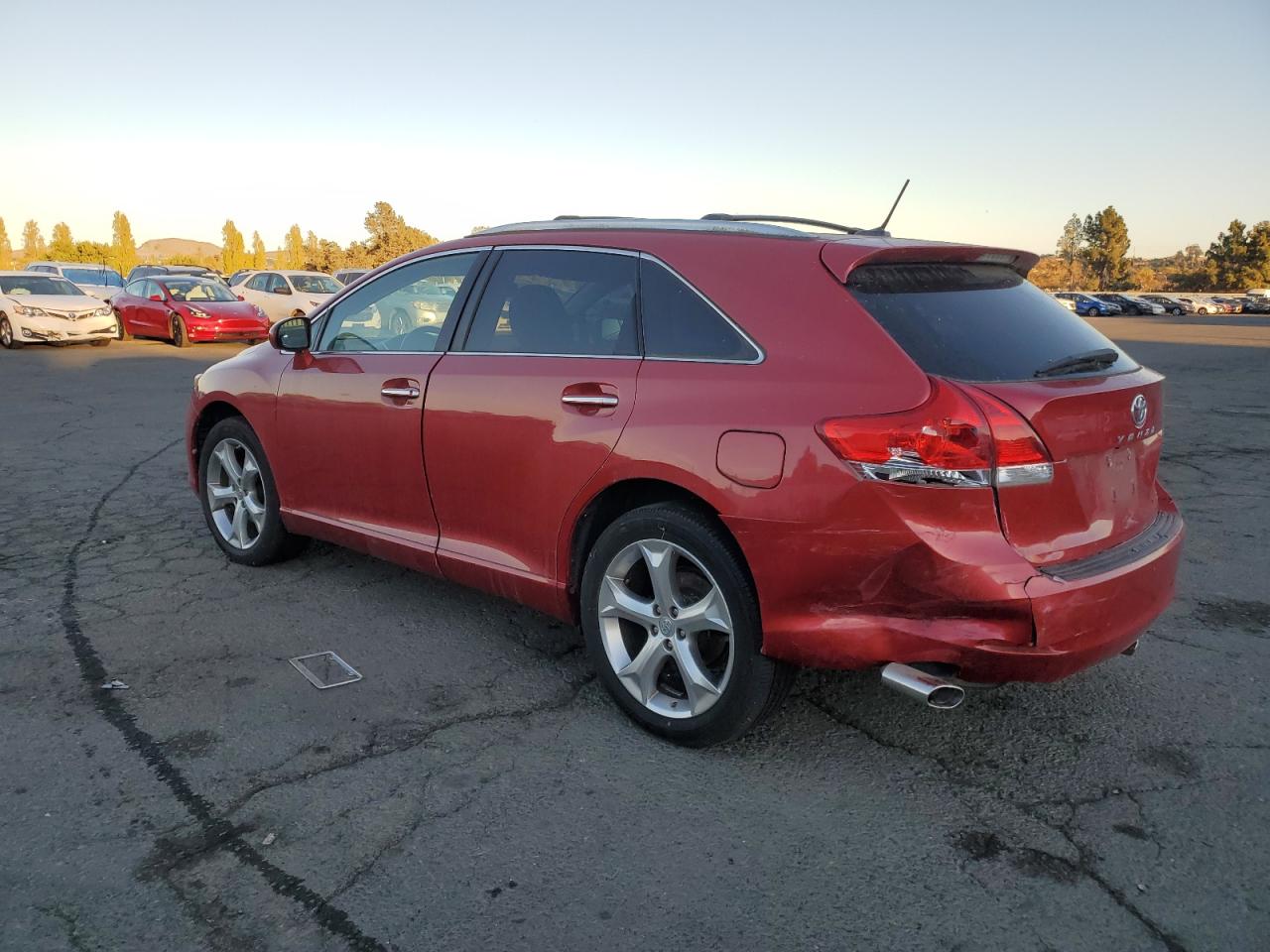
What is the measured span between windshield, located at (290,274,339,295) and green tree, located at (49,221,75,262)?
78.4 metres

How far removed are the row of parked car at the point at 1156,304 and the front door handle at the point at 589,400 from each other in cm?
6827

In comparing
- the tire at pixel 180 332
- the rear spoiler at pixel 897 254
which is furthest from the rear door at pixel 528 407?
the tire at pixel 180 332

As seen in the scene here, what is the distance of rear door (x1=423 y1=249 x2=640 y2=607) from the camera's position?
338 cm

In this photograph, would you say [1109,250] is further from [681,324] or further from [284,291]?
[681,324]

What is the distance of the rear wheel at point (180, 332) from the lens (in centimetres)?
2028

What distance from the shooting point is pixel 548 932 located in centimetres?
233

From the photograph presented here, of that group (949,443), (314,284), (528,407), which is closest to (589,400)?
(528,407)

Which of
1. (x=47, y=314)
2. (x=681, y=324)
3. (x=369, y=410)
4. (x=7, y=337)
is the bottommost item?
(x=7, y=337)

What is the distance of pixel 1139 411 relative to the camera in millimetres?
3127

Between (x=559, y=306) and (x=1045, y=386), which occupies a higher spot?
(x=559, y=306)

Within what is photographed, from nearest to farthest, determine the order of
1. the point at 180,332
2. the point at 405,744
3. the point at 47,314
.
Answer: the point at 405,744 < the point at 47,314 < the point at 180,332

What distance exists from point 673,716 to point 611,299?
4.89ft

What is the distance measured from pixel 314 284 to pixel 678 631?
74.9 feet

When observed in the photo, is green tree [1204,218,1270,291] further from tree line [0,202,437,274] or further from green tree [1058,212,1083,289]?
tree line [0,202,437,274]
